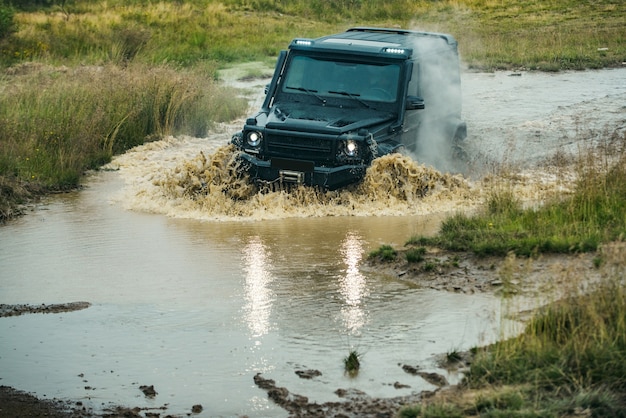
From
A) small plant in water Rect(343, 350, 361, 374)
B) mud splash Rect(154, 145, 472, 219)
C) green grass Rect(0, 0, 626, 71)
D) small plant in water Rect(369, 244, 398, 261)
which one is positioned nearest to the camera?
small plant in water Rect(343, 350, 361, 374)

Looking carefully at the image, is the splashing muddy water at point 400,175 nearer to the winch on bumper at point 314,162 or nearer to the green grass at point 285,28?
the winch on bumper at point 314,162

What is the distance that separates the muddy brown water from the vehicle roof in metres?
1.78

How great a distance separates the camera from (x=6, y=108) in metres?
17.9

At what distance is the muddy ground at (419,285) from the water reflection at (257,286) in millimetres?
1035

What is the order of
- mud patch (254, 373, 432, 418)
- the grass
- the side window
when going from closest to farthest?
1. the grass
2. mud patch (254, 373, 432, 418)
3. the side window

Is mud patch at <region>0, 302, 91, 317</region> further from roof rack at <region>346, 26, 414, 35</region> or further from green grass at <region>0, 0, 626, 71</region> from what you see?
green grass at <region>0, 0, 626, 71</region>

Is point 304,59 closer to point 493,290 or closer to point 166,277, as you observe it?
point 166,277

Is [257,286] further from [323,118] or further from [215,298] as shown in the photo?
[323,118]

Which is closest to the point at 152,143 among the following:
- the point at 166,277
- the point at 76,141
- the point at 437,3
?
the point at 76,141

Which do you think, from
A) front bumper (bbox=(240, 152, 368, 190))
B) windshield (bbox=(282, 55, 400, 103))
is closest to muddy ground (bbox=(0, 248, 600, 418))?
front bumper (bbox=(240, 152, 368, 190))

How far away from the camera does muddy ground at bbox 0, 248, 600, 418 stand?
6844mm

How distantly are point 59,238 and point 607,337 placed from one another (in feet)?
24.2

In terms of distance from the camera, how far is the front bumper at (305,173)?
42.8 ft

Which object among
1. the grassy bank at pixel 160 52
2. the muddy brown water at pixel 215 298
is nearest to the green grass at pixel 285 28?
the grassy bank at pixel 160 52
